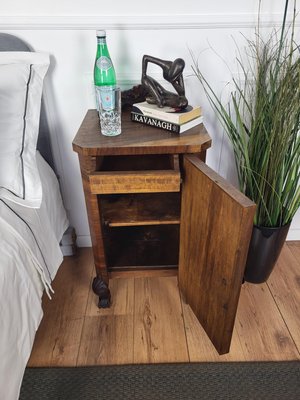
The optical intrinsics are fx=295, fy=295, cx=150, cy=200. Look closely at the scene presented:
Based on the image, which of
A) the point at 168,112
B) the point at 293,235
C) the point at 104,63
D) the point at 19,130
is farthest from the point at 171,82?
the point at 293,235

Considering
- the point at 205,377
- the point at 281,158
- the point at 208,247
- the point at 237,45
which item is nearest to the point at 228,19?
the point at 237,45

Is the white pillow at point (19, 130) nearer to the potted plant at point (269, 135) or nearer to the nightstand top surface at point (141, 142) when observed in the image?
the nightstand top surface at point (141, 142)

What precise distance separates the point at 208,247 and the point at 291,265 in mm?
706

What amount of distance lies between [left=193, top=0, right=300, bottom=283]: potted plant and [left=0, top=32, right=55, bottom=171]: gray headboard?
23.0 inches

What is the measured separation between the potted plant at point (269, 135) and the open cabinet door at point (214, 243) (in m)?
0.27

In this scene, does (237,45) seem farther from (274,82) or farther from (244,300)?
(244,300)

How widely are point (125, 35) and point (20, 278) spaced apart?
0.84 m

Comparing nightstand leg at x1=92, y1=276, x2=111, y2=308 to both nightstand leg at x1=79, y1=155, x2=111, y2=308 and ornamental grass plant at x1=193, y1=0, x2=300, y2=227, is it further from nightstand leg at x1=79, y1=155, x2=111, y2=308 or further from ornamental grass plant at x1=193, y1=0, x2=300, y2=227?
ornamental grass plant at x1=193, y1=0, x2=300, y2=227

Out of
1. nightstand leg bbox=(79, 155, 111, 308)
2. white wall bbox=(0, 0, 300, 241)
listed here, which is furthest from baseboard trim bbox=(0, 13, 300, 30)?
nightstand leg bbox=(79, 155, 111, 308)

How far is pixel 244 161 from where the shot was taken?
1.01 metres

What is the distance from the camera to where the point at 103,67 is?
910 mm

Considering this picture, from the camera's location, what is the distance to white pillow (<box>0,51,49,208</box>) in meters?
0.82

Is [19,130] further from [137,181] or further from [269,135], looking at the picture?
[269,135]

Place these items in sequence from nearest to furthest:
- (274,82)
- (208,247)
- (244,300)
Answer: (208,247)
(274,82)
(244,300)
